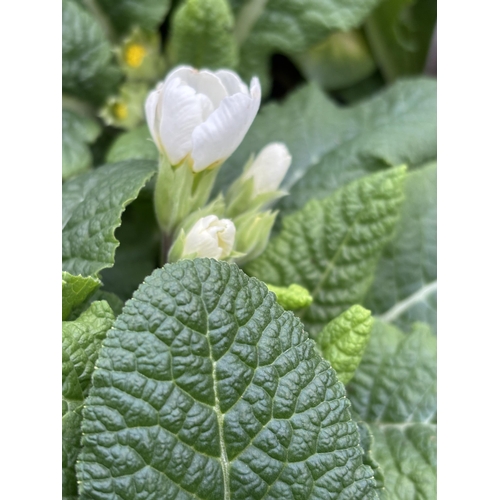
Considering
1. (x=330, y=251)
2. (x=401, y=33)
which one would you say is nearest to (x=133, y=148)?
(x=330, y=251)

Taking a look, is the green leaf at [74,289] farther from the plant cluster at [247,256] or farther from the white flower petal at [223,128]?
the white flower petal at [223,128]

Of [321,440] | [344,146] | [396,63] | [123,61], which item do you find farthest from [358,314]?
[396,63]

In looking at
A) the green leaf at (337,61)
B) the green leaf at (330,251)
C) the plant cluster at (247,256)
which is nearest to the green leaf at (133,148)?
the plant cluster at (247,256)

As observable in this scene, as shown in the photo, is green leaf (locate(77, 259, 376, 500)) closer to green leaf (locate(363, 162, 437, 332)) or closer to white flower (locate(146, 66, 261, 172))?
white flower (locate(146, 66, 261, 172))

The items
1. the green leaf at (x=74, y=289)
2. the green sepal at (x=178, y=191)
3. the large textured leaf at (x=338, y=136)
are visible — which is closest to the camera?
the green leaf at (x=74, y=289)

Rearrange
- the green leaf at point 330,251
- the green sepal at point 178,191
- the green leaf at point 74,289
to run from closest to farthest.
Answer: the green leaf at point 74,289 → the green sepal at point 178,191 → the green leaf at point 330,251

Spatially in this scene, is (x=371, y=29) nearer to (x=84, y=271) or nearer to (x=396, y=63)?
(x=396, y=63)

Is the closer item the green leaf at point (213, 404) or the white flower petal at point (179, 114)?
the green leaf at point (213, 404)
